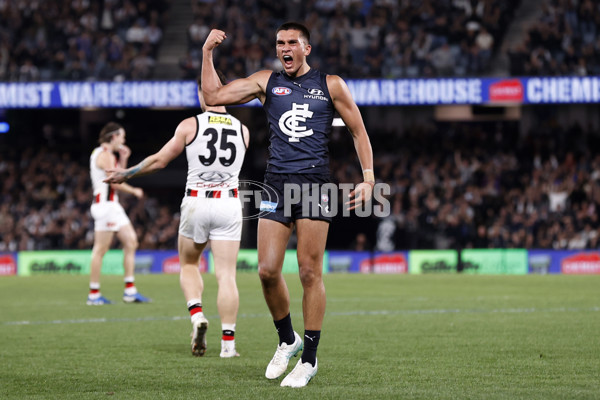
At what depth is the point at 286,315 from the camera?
718 centimetres

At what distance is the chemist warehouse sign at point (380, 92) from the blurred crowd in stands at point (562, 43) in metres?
0.58

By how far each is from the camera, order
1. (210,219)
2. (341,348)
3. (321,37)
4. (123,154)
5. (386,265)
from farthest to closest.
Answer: (321,37), (386,265), (123,154), (341,348), (210,219)

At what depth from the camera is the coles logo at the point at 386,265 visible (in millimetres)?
24328

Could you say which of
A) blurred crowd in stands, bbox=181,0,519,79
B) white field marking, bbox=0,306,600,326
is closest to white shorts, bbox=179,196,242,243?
white field marking, bbox=0,306,600,326

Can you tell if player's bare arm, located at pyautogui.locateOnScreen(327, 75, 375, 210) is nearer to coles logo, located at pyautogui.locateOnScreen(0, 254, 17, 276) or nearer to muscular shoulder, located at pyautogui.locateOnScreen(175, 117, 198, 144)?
muscular shoulder, located at pyautogui.locateOnScreen(175, 117, 198, 144)

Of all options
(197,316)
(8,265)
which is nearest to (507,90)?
(8,265)

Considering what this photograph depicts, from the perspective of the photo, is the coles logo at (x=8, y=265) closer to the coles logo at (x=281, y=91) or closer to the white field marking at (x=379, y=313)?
the white field marking at (x=379, y=313)

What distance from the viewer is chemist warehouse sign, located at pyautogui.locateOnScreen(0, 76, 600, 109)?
26.2 metres

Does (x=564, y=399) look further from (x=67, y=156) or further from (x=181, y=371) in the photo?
(x=67, y=156)

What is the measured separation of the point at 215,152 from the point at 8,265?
17.7 metres

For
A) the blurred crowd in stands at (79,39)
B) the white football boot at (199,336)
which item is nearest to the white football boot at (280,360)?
the white football boot at (199,336)

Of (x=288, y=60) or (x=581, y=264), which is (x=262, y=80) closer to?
(x=288, y=60)

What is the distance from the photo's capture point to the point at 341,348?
8.72 m

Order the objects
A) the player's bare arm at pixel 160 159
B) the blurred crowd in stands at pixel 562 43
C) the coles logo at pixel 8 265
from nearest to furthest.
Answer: the player's bare arm at pixel 160 159 → the coles logo at pixel 8 265 → the blurred crowd in stands at pixel 562 43
